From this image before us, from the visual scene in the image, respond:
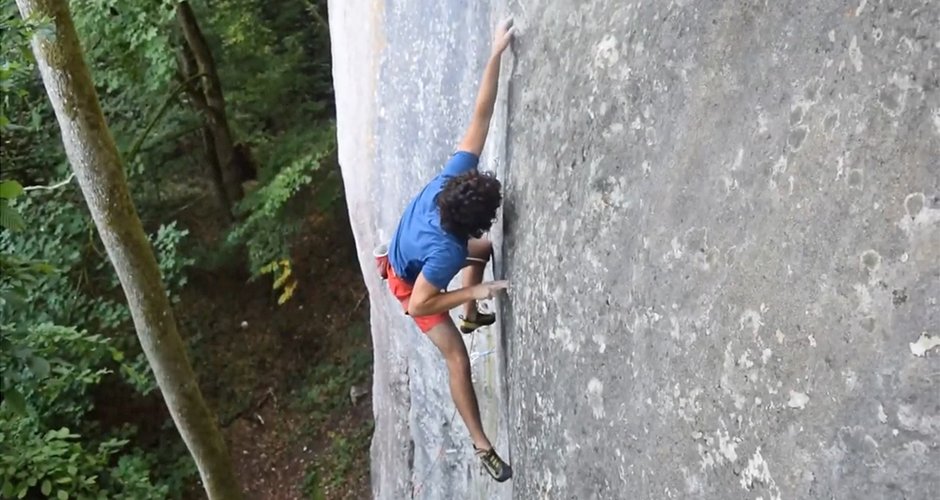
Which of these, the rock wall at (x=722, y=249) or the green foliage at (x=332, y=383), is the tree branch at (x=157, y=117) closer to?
the green foliage at (x=332, y=383)

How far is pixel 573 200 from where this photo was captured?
10.0 ft

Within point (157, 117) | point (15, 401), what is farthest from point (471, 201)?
point (157, 117)

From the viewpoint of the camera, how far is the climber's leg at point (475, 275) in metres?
4.09

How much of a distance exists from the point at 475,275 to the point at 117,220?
140 inches

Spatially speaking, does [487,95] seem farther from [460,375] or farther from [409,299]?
[460,375]

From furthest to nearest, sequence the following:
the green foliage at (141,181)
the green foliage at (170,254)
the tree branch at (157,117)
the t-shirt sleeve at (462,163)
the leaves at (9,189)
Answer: the tree branch at (157,117), the green foliage at (170,254), the green foliage at (141,181), the t-shirt sleeve at (462,163), the leaves at (9,189)

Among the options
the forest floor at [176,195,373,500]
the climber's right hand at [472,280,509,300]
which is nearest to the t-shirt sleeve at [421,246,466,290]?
the climber's right hand at [472,280,509,300]

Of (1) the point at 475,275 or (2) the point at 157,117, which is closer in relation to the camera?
(1) the point at 475,275

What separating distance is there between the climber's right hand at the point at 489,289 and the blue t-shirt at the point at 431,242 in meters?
0.20

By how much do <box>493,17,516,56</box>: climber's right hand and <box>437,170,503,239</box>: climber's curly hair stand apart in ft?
1.81

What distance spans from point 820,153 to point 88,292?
9.07m

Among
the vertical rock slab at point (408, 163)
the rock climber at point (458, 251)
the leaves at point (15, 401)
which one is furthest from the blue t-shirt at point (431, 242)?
the leaves at point (15, 401)

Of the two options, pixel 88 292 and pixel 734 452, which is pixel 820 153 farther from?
pixel 88 292

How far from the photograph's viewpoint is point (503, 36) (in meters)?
3.55
